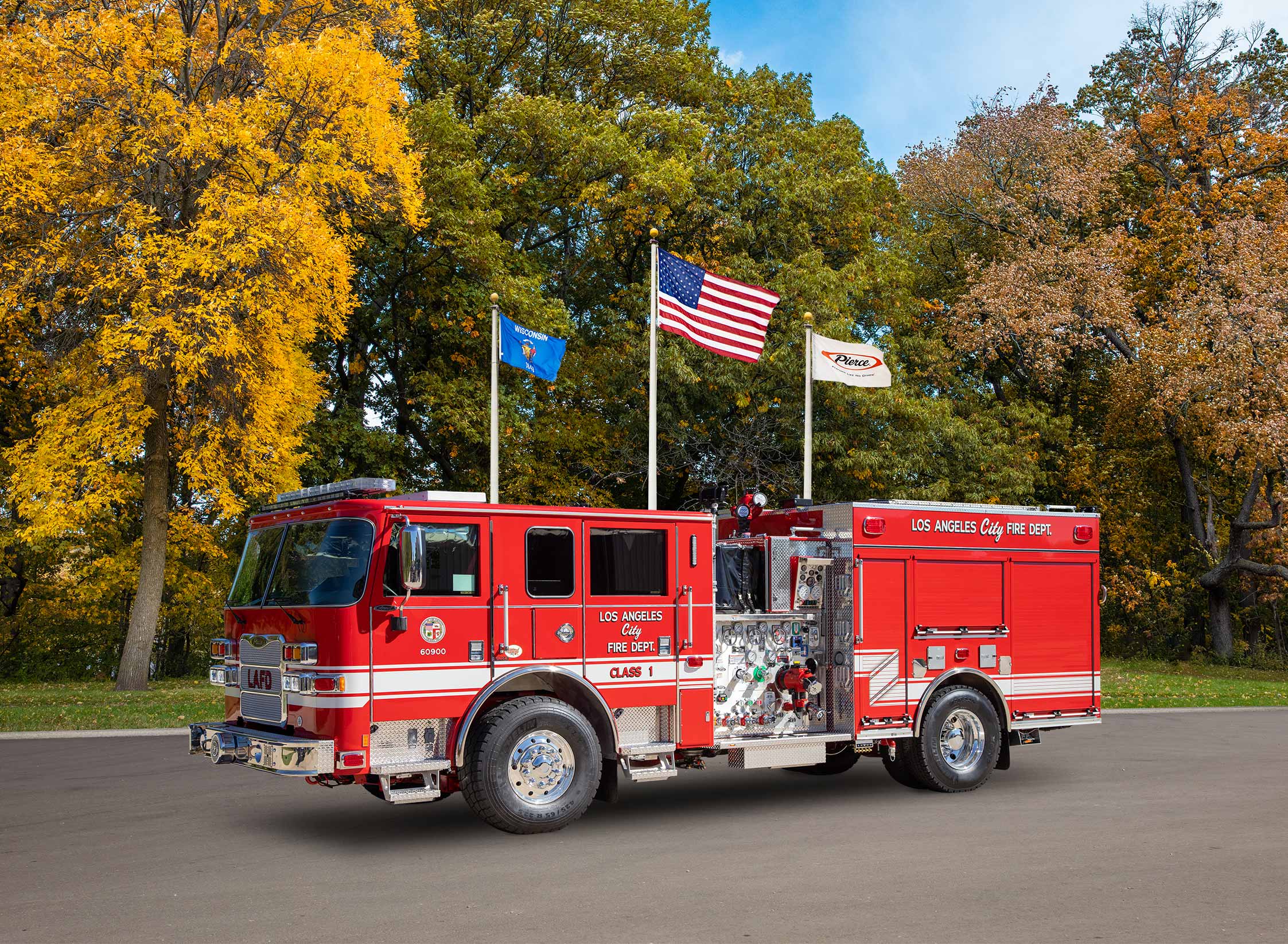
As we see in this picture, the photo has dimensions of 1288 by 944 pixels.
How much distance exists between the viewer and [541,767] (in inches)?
388

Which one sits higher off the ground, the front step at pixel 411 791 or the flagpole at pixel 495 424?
the flagpole at pixel 495 424

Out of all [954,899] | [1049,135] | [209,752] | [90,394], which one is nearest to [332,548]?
[209,752]

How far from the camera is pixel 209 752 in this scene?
10031 millimetres

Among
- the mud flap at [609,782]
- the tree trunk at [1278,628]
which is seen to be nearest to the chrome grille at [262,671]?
the mud flap at [609,782]

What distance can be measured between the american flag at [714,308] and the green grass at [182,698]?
353 inches

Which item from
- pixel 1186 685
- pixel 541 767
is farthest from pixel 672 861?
pixel 1186 685

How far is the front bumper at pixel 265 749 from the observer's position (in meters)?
9.08

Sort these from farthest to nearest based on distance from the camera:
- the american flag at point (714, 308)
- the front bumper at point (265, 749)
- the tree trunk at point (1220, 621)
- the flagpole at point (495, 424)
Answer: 1. the tree trunk at point (1220, 621)
2. the american flag at point (714, 308)
3. the flagpole at point (495, 424)
4. the front bumper at point (265, 749)

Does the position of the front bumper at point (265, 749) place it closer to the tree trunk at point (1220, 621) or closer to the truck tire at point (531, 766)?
the truck tire at point (531, 766)

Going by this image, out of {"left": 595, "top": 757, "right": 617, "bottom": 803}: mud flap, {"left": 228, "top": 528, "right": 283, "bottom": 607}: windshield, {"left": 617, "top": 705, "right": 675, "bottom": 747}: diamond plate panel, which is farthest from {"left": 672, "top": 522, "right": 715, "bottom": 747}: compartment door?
{"left": 228, "top": 528, "right": 283, "bottom": 607}: windshield

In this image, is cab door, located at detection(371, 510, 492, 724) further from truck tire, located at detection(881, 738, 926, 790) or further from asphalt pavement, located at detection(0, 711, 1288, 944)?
truck tire, located at detection(881, 738, 926, 790)

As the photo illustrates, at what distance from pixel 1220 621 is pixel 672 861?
3436 cm

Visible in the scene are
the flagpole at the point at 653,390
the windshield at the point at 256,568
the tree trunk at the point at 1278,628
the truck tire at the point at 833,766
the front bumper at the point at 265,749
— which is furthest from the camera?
the tree trunk at the point at 1278,628

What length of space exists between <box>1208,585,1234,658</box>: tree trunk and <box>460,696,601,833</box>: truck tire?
33038 millimetres
